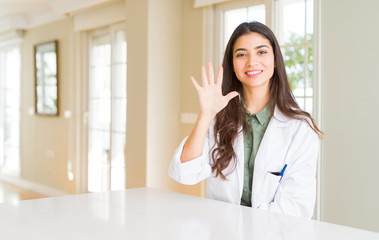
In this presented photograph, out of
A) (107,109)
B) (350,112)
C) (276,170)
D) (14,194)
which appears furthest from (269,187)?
(14,194)

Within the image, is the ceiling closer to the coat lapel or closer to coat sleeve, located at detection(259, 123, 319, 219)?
the coat lapel

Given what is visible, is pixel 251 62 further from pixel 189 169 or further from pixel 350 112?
pixel 350 112

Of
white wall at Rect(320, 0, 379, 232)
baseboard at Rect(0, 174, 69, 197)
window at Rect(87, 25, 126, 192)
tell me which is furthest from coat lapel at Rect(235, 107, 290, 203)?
baseboard at Rect(0, 174, 69, 197)

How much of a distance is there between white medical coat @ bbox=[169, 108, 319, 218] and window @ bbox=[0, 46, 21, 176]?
20.3 feet

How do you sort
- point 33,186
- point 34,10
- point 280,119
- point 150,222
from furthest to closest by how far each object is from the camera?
point 33,186 < point 34,10 < point 280,119 < point 150,222

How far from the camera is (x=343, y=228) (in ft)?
3.40

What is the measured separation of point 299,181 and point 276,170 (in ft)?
0.32

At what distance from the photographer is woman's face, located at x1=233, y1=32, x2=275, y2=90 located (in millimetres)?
1618

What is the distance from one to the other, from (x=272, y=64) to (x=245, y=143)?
1.09 ft

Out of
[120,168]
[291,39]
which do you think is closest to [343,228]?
[291,39]

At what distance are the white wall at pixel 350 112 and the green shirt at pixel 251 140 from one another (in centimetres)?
139

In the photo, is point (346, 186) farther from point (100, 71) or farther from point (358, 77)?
point (100, 71)

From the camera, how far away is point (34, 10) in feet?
20.4

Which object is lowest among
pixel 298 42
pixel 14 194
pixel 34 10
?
pixel 14 194
